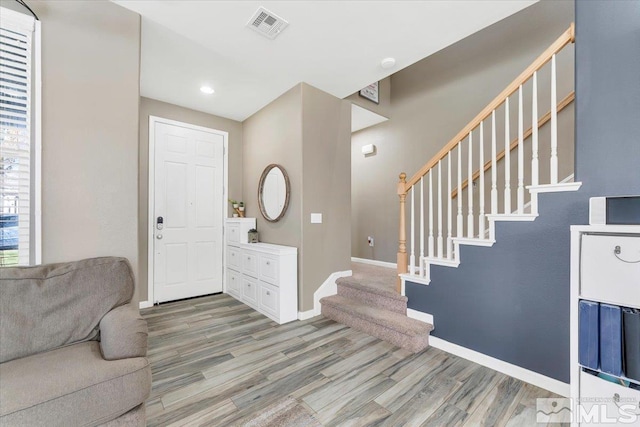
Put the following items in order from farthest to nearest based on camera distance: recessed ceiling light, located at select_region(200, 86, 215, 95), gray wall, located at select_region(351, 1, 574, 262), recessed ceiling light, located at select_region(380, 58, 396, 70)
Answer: recessed ceiling light, located at select_region(200, 86, 215, 95) < gray wall, located at select_region(351, 1, 574, 262) < recessed ceiling light, located at select_region(380, 58, 396, 70)

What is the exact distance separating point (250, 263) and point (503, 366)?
269 cm

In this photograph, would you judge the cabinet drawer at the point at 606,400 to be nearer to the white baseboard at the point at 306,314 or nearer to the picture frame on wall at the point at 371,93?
the white baseboard at the point at 306,314

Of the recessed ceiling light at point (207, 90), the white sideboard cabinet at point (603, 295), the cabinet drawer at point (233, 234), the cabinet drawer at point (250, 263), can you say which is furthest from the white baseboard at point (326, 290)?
the recessed ceiling light at point (207, 90)

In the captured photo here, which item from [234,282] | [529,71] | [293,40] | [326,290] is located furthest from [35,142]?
[529,71]

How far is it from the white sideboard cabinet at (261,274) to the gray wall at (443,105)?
1.86 m

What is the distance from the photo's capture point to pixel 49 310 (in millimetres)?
1450

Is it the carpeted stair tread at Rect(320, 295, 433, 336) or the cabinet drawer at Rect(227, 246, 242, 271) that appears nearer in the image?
the carpeted stair tread at Rect(320, 295, 433, 336)

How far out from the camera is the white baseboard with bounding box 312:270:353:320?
305 centimetres

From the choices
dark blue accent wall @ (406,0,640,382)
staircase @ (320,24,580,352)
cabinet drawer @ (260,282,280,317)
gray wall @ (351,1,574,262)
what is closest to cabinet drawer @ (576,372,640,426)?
dark blue accent wall @ (406,0,640,382)

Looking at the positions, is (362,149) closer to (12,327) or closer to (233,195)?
(233,195)

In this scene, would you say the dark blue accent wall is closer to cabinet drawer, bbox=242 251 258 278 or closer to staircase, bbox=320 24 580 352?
staircase, bbox=320 24 580 352

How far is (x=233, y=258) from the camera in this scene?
373 centimetres

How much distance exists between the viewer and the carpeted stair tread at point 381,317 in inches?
90.2

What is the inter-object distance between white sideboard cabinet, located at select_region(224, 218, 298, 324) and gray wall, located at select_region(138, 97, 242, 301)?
0.57 meters
